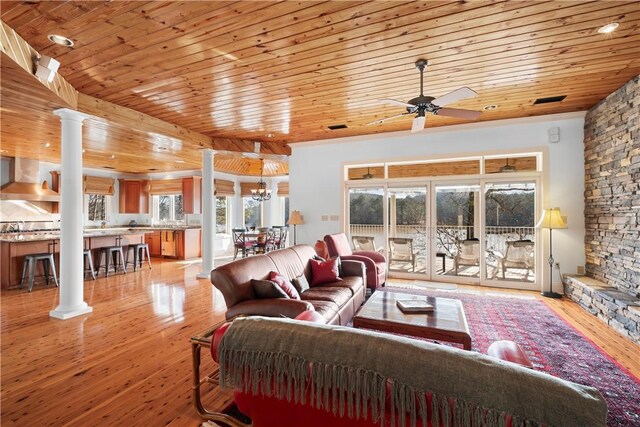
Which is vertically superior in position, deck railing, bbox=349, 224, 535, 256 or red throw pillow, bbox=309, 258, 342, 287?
deck railing, bbox=349, 224, 535, 256

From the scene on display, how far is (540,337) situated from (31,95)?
6.24 m

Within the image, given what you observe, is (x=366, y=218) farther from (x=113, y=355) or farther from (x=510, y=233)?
(x=113, y=355)

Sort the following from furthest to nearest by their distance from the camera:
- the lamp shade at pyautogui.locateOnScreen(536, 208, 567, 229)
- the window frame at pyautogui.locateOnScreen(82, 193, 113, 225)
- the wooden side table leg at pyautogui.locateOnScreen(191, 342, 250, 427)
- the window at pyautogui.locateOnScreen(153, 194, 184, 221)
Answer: the window at pyautogui.locateOnScreen(153, 194, 184, 221) → the window frame at pyautogui.locateOnScreen(82, 193, 113, 225) → the lamp shade at pyautogui.locateOnScreen(536, 208, 567, 229) → the wooden side table leg at pyautogui.locateOnScreen(191, 342, 250, 427)

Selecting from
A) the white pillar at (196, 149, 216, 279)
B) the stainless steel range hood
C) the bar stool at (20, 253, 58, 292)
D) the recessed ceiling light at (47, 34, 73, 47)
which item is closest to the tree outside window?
the stainless steel range hood

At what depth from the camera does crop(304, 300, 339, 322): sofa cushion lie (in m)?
2.75

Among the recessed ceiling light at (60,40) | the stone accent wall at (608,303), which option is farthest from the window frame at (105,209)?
the stone accent wall at (608,303)

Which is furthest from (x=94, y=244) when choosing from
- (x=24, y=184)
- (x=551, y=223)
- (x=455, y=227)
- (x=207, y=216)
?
(x=551, y=223)

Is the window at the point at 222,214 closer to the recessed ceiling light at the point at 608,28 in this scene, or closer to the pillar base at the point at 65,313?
the pillar base at the point at 65,313

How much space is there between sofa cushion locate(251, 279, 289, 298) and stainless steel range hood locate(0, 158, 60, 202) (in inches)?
306

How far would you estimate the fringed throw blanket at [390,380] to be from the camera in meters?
0.88

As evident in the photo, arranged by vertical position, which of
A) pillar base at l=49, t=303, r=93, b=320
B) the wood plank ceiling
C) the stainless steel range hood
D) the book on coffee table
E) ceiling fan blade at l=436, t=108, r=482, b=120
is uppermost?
the wood plank ceiling

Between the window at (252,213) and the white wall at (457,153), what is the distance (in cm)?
384

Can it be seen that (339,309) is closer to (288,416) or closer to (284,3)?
(288,416)

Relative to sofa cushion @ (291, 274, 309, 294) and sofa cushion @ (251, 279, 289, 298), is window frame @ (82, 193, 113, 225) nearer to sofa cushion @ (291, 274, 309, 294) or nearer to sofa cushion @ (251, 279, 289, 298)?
sofa cushion @ (291, 274, 309, 294)
